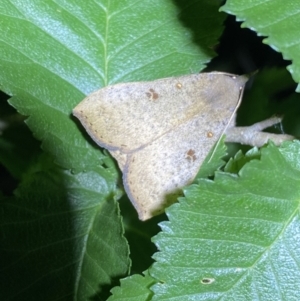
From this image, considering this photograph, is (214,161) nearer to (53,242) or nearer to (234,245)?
(234,245)

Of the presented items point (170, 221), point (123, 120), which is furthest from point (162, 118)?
point (170, 221)

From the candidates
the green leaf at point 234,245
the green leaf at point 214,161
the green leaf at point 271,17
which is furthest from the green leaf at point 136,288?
the green leaf at point 271,17

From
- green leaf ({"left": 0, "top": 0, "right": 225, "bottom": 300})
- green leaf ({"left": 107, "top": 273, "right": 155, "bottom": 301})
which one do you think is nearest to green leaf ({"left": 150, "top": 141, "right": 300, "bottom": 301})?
green leaf ({"left": 107, "top": 273, "right": 155, "bottom": 301})

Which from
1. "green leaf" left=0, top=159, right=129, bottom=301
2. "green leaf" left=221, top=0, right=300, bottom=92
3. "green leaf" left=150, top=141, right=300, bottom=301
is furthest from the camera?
"green leaf" left=0, top=159, right=129, bottom=301

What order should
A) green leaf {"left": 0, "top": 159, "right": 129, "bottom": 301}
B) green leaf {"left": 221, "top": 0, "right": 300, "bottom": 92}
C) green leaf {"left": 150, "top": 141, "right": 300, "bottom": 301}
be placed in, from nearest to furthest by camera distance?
green leaf {"left": 221, "top": 0, "right": 300, "bottom": 92} → green leaf {"left": 150, "top": 141, "right": 300, "bottom": 301} → green leaf {"left": 0, "top": 159, "right": 129, "bottom": 301}

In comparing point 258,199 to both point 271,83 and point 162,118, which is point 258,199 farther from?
point 271,83

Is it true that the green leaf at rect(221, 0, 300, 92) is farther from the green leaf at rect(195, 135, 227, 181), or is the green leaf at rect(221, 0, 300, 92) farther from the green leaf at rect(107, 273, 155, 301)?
the green leaf at rect(107, 273, 155, 301)

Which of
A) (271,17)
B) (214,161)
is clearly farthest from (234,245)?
(271,17)

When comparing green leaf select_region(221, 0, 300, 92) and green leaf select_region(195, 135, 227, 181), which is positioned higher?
green leaf select_region(221, 0, 300, 92)
